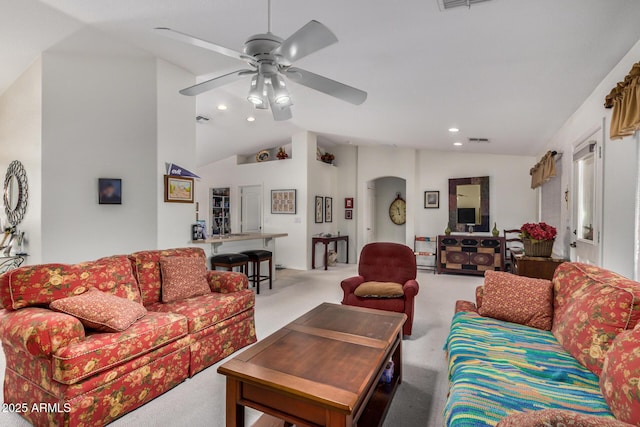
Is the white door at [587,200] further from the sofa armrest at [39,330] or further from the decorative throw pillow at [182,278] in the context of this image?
the sofa armrest at [39,330]

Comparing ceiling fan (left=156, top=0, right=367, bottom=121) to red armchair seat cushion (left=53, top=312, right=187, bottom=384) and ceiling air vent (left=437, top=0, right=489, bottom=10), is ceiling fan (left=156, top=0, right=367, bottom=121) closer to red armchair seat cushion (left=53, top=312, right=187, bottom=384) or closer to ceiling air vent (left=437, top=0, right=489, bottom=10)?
ceiling air vent (left=437, top=0, right=489, bottom=10)

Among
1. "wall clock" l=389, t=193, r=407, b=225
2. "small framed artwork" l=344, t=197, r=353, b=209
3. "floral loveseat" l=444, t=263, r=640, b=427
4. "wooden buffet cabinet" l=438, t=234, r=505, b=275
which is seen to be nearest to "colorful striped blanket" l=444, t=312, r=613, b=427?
"floral loveseat" l=444, t=263, r=640, b=427

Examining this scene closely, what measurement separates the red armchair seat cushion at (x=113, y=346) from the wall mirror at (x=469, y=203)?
619 cm

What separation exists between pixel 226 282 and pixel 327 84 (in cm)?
198

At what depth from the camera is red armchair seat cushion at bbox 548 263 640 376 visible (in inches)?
61.5

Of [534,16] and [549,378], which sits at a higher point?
[534,16]

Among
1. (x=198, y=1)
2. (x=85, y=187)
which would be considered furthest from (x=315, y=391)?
(x=85, y=187)

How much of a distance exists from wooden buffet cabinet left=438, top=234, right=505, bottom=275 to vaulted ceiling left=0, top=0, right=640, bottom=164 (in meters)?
2.27

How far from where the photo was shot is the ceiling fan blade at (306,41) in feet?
5.49

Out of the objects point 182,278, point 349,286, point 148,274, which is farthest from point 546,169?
point 148,274

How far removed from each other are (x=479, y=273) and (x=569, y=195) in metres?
2.82

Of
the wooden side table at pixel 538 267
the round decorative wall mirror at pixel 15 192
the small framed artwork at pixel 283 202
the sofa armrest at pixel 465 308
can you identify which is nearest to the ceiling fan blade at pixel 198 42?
the sofa armrest at pixel 465 308

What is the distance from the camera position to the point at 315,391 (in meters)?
1.37

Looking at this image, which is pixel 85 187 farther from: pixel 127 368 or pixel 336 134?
pixel 336 134
